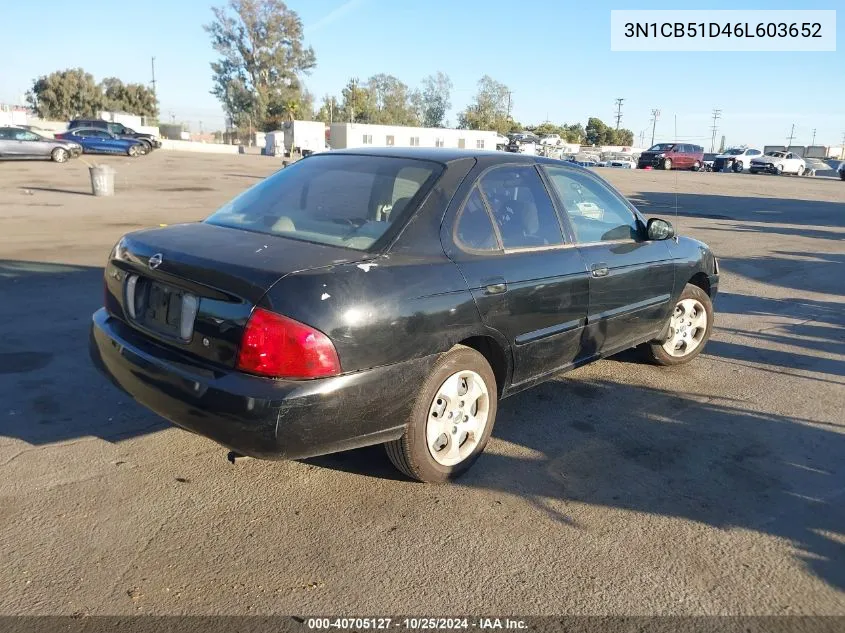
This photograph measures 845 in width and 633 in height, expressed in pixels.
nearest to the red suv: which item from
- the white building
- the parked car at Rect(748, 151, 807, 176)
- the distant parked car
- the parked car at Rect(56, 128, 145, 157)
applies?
the distant parked car

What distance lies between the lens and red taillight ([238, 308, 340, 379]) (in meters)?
2.85

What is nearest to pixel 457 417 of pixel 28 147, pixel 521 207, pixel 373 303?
pixel 373 303

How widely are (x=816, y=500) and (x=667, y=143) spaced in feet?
142

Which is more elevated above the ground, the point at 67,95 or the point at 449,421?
the point at 67,95

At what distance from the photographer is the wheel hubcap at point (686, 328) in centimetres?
544

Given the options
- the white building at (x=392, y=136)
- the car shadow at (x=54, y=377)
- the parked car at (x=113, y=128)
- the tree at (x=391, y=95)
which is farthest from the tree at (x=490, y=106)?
the car shadow at (x=54, y=377)

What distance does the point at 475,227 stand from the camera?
3.67 meters

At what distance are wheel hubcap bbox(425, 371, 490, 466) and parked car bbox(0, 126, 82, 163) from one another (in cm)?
3134

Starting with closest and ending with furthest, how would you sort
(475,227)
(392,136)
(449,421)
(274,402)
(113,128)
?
(274,402) < (449,421) < (475,227) < (113,128) < (392,136)

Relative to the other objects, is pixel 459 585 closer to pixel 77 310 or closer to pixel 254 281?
pixel 254 281

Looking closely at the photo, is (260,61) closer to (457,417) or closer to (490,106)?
(490,106)

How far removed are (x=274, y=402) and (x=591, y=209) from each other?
2706mm

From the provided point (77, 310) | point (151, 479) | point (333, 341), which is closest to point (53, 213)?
point (77, 310)

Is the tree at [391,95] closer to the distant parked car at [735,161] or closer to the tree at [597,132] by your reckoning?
the tree at [597,132]
